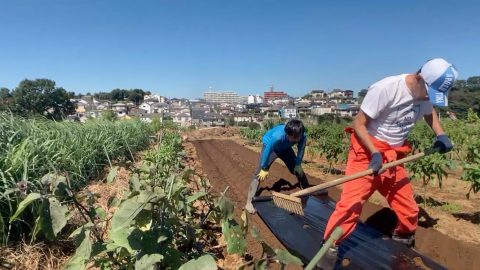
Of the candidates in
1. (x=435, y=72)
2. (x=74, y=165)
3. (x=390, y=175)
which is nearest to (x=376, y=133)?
(x=390, y=175)

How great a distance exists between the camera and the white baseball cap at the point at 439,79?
9.41ft

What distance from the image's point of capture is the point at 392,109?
317 cm

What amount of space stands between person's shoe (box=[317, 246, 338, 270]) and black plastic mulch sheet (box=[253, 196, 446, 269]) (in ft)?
0.13

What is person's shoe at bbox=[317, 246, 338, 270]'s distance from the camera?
2957 mm

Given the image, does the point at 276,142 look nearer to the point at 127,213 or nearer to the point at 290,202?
the point at 290,202

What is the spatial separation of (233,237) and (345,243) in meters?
1.88

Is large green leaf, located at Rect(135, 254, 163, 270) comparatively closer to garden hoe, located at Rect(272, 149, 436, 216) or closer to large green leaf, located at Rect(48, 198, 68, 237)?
large green leaf, located at Rect(48, 198, 68, 237)

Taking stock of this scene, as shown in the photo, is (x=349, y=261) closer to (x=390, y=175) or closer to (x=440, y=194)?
(x=390, y=175)

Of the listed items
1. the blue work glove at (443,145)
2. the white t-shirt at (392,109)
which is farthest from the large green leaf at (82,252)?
the blue work glove at (443,145)

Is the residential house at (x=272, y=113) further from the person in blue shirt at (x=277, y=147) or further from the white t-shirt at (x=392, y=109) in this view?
the white t-shirt at (x=392, y=109)

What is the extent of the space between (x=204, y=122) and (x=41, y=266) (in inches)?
2219

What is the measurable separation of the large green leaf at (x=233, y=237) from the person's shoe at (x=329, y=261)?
132 centimetres

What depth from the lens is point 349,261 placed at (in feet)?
10.1

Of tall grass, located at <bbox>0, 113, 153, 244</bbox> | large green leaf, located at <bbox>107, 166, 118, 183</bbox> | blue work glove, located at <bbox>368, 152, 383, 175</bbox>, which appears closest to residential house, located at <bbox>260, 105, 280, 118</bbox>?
tall grass, located at <bbox>0, 113, 153, 244</bbox>
